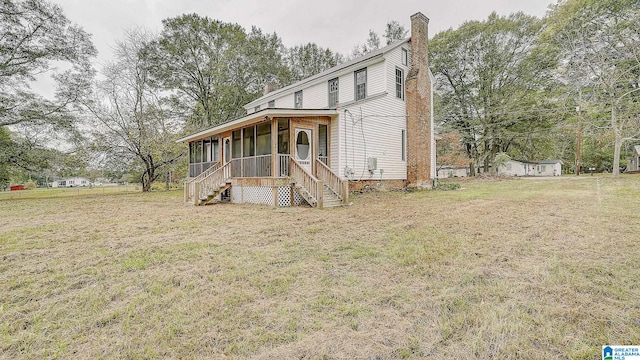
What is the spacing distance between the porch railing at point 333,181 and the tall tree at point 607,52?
16973 mm

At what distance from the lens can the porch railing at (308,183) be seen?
357 inches

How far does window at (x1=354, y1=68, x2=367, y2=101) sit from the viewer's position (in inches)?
530

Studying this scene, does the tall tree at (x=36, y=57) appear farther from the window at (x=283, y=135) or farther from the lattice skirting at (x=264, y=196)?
the window at (x=283, y=135)

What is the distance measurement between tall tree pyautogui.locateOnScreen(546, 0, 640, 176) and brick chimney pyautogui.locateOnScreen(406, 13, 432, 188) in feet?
34.4

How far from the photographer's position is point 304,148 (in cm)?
1146

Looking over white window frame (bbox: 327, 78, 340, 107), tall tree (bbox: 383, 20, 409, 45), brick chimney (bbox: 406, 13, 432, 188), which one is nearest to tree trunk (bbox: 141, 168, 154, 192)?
white window frame (bbox: 327, 78, 340, 107)

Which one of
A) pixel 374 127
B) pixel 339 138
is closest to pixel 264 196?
pixel 339 138

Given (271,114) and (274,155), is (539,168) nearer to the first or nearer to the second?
(274,155)

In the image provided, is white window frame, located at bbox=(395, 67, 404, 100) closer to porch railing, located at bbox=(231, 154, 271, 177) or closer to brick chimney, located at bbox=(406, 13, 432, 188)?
brick chimney, located at bbox=(406, 13, 432, 188)

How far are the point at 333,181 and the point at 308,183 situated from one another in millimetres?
1096

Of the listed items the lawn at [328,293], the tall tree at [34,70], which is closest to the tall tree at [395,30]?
the tall tree at [34,70]

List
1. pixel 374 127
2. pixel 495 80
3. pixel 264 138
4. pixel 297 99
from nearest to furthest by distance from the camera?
pixel 264 138
pixel 374 127
pixel 297 99
pixel 495 80

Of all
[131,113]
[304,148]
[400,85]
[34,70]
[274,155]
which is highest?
[34,70]

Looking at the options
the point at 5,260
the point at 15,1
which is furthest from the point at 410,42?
the point at 15,1
